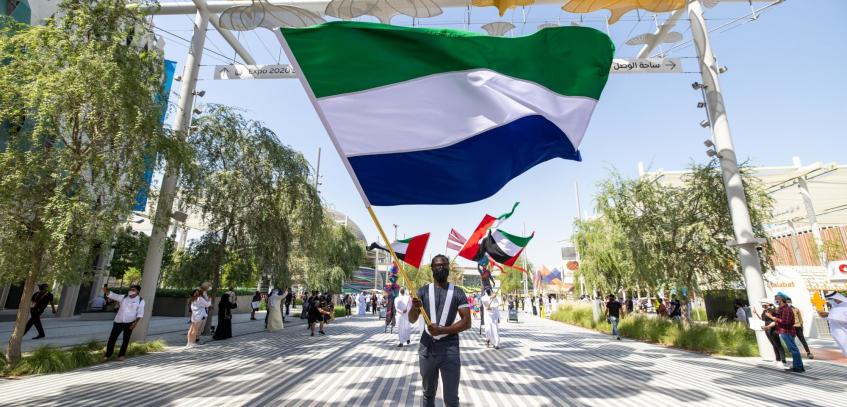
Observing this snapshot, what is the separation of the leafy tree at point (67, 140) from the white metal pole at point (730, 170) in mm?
16749

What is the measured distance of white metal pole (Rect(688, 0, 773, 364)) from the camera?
11.5 meters

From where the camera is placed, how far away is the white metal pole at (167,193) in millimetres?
11516

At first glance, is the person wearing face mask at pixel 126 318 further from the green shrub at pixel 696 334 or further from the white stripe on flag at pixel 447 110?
the green shrub at pixel 696 334

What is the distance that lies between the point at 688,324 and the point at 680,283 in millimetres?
1485

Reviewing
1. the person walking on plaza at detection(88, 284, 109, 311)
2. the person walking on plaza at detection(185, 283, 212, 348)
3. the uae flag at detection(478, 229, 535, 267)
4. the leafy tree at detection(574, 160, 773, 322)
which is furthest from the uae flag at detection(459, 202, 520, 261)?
the person walking on plaza at detection(88, 284, 109, 311)

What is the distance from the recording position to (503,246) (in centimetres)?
1252

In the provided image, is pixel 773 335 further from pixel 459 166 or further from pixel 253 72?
pixel 253 72

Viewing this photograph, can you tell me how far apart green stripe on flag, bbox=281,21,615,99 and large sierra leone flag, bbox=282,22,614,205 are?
0.01 m

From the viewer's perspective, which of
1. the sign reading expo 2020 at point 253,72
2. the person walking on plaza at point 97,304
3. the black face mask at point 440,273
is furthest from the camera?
the person walking on plaza at point 97,304

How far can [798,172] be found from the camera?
95.7 feet

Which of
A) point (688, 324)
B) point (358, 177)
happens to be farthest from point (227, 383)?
point (688, 324)

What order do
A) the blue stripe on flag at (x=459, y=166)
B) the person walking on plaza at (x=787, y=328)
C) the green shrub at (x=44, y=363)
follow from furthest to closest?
the person walking on plaza at (x=787, y=328), the green shrub at (x=44, y=363), the blue stripe on flag at (x=459, y=166)

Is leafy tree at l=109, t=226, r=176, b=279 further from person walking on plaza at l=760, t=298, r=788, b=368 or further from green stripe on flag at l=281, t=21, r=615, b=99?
person walking on plaza at l=760, t=298, r=788, b=368

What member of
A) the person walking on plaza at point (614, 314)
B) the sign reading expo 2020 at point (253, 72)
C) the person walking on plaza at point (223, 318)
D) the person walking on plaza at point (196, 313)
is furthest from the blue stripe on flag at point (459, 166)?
the person walking on plaza at point (614, 314)
